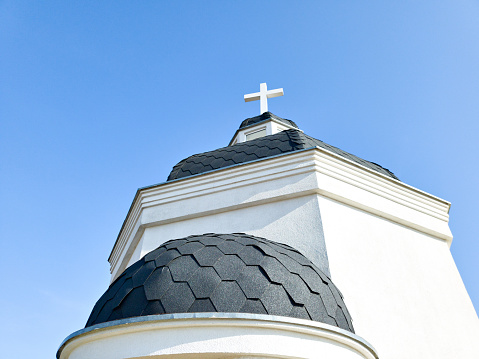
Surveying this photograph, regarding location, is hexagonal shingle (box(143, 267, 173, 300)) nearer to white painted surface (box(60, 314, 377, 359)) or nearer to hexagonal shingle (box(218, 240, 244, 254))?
white painted surface (box(60, 314, 377, 359))

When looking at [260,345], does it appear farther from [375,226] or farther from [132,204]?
[132,204]

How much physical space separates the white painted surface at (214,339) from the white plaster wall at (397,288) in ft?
6.17

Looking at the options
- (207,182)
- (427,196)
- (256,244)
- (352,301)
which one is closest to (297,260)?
(256,244)

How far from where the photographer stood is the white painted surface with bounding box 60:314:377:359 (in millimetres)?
3332

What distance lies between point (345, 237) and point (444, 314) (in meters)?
1.63

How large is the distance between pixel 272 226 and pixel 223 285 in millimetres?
2330

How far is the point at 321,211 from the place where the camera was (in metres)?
5.79

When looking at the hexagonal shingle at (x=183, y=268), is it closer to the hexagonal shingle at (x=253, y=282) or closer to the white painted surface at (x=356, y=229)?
the hexagonal shingle at (x=253, y=282)

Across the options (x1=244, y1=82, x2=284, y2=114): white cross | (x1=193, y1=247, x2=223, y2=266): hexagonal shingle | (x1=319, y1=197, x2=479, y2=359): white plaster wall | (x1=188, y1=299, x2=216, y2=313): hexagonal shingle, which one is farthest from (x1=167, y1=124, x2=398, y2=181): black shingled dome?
(x1=244, y1=82, x2=284, y2=114): white cross

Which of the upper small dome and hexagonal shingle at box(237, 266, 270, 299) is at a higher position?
the upper small dome

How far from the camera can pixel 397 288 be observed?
18.7 feet

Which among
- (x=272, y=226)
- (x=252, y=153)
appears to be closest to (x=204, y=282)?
(x=272, y=226)

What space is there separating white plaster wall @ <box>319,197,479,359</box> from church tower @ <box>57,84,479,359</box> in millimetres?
17

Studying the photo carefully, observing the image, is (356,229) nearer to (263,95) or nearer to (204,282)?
(204,282)
